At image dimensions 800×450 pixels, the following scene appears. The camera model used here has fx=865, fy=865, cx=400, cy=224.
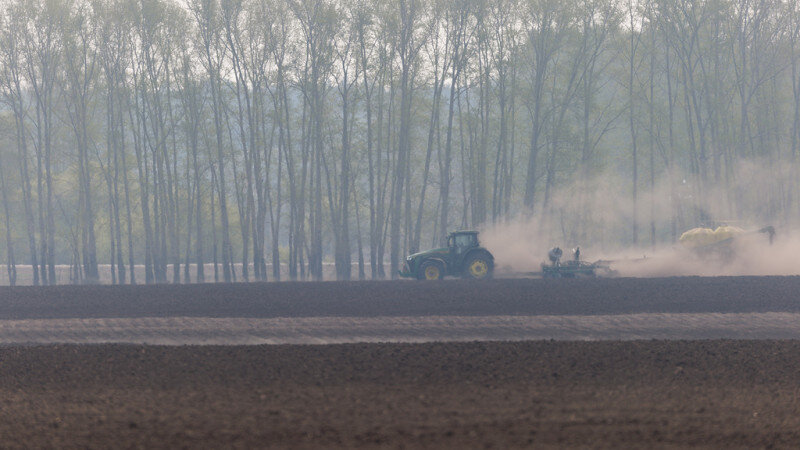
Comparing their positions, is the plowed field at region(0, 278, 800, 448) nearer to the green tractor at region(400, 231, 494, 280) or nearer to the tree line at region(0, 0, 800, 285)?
the green tractor at region(400, 231, 494, 280)

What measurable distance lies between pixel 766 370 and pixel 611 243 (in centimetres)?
5427

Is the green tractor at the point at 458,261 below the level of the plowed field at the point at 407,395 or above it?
above

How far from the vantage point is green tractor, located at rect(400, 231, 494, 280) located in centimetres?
3416

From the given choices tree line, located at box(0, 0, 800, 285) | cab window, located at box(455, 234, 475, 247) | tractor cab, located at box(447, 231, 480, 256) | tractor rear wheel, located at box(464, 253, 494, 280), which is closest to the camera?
tractor rear wheel, located at box(464, 253, 494, 280)

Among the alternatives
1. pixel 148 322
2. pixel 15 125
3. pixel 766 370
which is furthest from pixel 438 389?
pixel 15 125

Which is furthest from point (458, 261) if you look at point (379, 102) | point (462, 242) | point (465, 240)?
point (379, 102)

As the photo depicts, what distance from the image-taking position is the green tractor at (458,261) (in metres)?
34.2

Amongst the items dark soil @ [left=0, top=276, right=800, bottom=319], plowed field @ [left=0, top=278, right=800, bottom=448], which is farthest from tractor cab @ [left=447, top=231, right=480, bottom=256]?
plowed field @ [left=0, top=278, right=800, bottom=448]

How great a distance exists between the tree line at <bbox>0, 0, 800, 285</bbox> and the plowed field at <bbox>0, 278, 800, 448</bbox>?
35222 millimetres

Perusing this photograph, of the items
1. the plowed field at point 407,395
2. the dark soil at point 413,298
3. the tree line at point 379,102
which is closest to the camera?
the plowed field at point 407,395

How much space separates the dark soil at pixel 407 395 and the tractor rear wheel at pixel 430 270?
16.6 metres

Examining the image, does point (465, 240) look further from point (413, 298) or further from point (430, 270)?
point (413, 298)

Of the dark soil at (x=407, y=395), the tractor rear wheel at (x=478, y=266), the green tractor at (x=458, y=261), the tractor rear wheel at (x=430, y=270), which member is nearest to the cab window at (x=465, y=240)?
the green tractor at (x=458, y=261)

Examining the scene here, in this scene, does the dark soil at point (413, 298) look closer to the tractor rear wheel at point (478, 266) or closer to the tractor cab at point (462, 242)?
the tractor rear wheel at point (478, 266)
